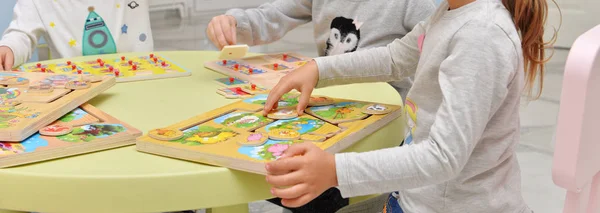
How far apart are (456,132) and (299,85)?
306 millimetres

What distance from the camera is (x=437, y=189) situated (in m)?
0.78

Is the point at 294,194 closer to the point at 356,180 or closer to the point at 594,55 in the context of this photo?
the point at 356,180

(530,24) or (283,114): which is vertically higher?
(530,24)

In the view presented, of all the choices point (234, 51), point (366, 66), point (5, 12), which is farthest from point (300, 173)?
point (5, 12)

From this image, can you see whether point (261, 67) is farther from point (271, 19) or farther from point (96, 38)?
point (96, 38)

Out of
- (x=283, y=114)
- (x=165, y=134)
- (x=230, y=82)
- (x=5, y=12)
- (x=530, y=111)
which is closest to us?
(x=165, y=134)

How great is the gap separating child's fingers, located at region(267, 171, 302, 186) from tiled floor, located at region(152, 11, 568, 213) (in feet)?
2.04

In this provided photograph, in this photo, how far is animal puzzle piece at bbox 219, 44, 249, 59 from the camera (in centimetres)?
115

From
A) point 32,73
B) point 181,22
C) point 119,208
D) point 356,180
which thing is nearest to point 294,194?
point 356,180

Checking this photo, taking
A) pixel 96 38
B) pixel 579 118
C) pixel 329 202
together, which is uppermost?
pixel 579 118

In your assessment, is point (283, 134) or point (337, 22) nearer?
point (283, 134)

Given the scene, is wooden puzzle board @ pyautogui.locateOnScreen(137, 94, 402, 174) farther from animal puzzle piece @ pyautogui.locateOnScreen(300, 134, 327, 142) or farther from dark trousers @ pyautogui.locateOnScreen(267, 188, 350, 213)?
dark trousers @ pyautogui.locateOnScreen(267, 188, 350, 213)

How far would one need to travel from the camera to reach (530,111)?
2.65 m

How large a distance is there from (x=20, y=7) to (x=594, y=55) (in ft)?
4.36
